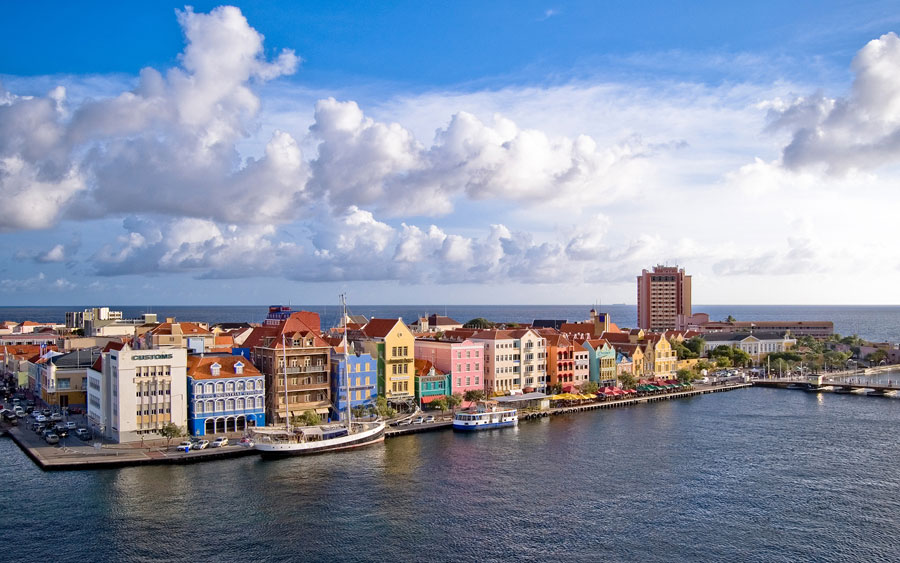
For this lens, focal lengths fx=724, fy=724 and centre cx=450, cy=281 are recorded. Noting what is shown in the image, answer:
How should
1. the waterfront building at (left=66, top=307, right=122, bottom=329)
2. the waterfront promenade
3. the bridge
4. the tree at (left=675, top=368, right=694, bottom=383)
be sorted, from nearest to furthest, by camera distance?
the waterfront promenade
the tree at (left=675, top=368, right=694, bottom=383)
the bridge
the waterfront building at (left=66, top=307, right=122, bottom=329)

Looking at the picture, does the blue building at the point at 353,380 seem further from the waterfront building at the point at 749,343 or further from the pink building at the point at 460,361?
the waterfront building at the point at 749,343

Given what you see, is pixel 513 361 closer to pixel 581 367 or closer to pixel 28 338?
pixel 581 367

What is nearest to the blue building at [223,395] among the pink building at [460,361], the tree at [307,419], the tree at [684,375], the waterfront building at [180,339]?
the tree at [307,419]

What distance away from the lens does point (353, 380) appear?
77.3 m

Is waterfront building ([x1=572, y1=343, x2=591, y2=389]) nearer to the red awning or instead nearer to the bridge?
the red awning

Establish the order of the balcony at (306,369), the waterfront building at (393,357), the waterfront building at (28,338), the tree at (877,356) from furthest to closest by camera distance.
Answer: the tree at (877,356) → the waterfront building at (28,338) → the waterfront building at (393,357) → the balcony at (306,369)

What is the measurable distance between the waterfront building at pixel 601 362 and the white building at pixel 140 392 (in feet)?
194

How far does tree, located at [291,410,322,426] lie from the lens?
226ft

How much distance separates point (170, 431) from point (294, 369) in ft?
47.9

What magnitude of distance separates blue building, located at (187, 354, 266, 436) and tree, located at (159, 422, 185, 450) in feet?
9.45

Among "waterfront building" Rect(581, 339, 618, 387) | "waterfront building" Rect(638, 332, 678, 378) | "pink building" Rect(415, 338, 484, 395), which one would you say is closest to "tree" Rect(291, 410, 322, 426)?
"pink building" Rect(415, 338, 484, 395)

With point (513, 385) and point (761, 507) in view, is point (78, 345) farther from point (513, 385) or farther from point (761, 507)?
point (761, 507)

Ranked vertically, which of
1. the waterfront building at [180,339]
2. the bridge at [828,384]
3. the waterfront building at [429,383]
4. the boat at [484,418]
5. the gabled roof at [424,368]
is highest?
the waterfront building at [180,339]

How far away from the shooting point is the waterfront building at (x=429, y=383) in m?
85.4
